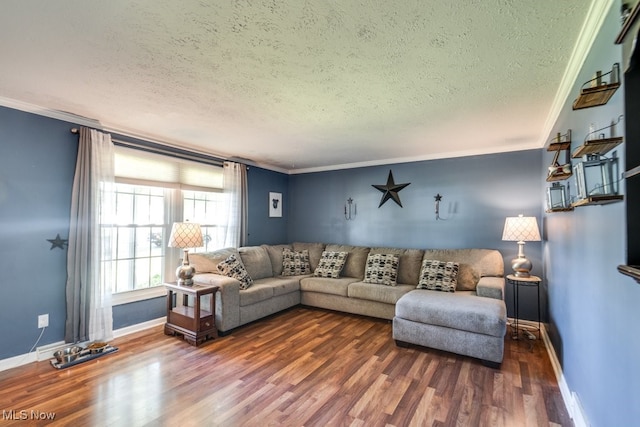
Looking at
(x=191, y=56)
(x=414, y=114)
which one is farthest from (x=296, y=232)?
(x=191, y=56)

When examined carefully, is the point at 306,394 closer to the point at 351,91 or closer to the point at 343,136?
the point at 351,91

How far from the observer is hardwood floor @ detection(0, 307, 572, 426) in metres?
2.00

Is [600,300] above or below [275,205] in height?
below

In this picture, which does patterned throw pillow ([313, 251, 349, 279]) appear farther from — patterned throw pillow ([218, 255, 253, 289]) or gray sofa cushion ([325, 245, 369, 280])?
patterned throw pillow ([218, 255, 253, 289])

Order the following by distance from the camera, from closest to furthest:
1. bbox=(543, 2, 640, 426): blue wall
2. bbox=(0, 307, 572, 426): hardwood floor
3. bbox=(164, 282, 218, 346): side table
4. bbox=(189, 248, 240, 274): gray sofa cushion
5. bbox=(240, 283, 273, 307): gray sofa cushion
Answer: bbox=(543, 2, 640, 426): blue wall, bbox=(0, 307, 572, 426): hardwood floor, bbox=(164, 282, 218, 346): side table, bbox=(240, 283, 273, 307): gray sofa cushion, bbox=(189, 248, 240, 274): gray sofa cushion

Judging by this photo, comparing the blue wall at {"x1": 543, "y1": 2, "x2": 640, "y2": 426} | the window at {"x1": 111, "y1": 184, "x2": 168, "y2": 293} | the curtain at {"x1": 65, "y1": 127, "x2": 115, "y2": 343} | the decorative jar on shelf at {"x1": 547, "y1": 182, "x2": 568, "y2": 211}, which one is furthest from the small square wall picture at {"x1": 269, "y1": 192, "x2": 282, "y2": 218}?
the blue wall at {"x1": 543, "y1": 2, "x2": 640, "y2": 426}

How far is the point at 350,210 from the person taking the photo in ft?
17.4

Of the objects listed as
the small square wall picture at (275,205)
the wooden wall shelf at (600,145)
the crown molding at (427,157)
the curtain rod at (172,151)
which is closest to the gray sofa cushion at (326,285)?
the small square wall picture at (275,205)

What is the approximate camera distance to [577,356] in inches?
77.4

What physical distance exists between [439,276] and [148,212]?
3845 millimetres

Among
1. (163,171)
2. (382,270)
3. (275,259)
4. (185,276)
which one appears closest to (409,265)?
(382,270)

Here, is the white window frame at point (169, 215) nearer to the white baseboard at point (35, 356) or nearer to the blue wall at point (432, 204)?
the white baseboard at point (35, 356)

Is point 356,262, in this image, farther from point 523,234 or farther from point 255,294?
point 523,234

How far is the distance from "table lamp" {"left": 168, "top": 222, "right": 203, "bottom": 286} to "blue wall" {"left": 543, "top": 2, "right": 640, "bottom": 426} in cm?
352
